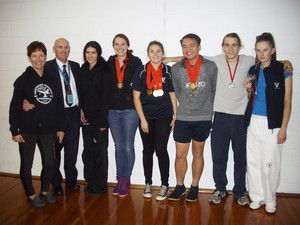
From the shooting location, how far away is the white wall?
116 inches

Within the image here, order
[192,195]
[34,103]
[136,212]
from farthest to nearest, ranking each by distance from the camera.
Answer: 1. [192,195]
2. [136,212]
3. [34,103]

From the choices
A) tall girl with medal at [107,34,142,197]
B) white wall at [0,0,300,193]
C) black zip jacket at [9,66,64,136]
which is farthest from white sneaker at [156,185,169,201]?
black zip jacket at [9,66,64,136]

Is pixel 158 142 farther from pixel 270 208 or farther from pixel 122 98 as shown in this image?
pixel 270 208

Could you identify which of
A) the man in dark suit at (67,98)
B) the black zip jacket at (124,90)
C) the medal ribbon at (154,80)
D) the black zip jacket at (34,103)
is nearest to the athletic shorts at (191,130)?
the medal ribbon at (154,80)

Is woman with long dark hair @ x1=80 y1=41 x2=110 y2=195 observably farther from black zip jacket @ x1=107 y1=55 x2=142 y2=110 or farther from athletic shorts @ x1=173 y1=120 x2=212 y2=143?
athletic shorts @ x1=173 y1=120 x2=212 y2=143

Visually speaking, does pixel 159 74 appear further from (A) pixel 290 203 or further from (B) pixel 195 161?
(A) pixel 290 203

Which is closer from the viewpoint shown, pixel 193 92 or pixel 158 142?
pixel 193 92

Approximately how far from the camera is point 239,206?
2.86 meters

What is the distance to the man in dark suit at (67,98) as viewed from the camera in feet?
9.55

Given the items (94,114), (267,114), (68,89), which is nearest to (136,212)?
(94,114)

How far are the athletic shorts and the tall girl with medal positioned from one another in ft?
1.65

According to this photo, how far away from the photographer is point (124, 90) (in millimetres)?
2867

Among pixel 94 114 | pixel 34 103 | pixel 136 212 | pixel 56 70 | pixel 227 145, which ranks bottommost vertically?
pixel 136 212

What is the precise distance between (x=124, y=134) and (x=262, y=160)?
1.52 m
